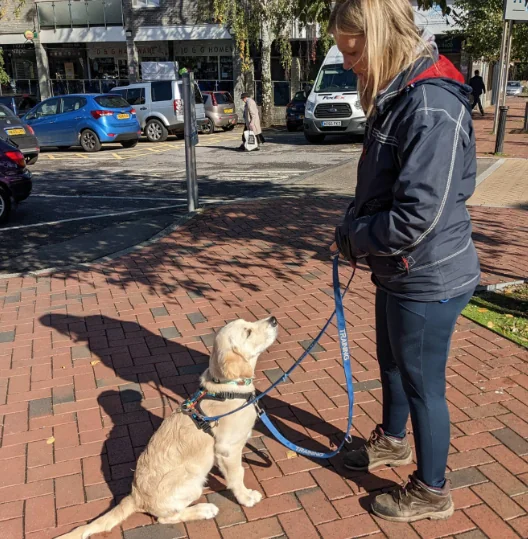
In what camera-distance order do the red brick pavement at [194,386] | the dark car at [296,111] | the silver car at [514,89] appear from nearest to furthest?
the red brick pavement at [194,386] → the dark car at [296,111] → the silver car at [514,89]

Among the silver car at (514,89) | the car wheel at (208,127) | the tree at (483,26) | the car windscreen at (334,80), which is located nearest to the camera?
the car windscreen at (334,80)

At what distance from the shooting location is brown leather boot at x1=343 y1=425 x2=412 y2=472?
311cm

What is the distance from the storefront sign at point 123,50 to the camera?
105 feet

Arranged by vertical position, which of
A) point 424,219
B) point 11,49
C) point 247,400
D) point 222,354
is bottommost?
point 247,400

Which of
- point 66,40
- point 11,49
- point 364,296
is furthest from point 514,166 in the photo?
point 11,49

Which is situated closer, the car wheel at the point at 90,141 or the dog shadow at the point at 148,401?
the dog shadow at the point at 148,401

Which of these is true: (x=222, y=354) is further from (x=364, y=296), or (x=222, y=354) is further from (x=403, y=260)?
(x=364, y=296)

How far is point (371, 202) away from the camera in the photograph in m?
2.42

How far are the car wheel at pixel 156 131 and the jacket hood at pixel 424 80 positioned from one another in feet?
66.1

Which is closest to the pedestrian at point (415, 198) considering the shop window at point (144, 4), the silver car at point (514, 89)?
the shop window at point (144, 4)

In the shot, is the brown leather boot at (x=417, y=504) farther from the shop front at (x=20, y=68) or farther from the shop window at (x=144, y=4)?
the shop front at (x=20, y=68)

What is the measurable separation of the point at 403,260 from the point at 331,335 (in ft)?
8.46

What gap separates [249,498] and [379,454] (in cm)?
73

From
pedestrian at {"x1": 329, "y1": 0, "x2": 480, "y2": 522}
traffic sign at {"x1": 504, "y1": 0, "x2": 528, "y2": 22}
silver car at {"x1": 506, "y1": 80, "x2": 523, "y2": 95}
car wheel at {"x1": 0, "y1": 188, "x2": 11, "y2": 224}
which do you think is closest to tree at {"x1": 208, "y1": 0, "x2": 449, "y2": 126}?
traffic sign at {"x1": 504, "y1": 0, "x2": 528, "y2": 22}
